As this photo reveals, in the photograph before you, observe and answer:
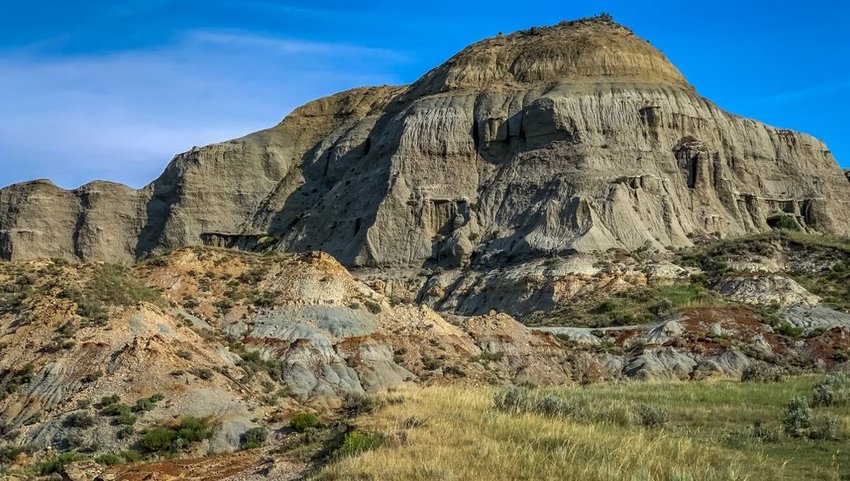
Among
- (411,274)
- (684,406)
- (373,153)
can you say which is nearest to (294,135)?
(373,153)

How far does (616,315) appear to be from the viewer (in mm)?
53594

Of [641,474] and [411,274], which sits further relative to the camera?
[411,274]

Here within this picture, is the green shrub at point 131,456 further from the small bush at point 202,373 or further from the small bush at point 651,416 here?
the small bush at point 651,416

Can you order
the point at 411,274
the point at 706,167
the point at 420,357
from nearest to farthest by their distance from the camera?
the point at 420,357, the point at 411,274, the point at 706,167

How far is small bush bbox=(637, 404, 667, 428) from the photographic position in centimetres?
1688

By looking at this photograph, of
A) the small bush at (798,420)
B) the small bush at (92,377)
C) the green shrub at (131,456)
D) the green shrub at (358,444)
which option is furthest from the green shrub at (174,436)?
the small bush at (798,420)

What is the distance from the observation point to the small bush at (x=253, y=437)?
23234 mm

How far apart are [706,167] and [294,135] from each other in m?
46.9

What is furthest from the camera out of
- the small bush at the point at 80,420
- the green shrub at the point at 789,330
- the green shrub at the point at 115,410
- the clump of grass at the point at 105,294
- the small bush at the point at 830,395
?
the green shrub at the point at 789,330

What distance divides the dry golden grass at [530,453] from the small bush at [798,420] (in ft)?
5.69

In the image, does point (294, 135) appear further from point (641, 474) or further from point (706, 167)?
point (641, 474)

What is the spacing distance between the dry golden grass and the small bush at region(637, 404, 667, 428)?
42.6 inches

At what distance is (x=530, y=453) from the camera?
12.2 meters

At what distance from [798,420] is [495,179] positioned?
63.0 meters
